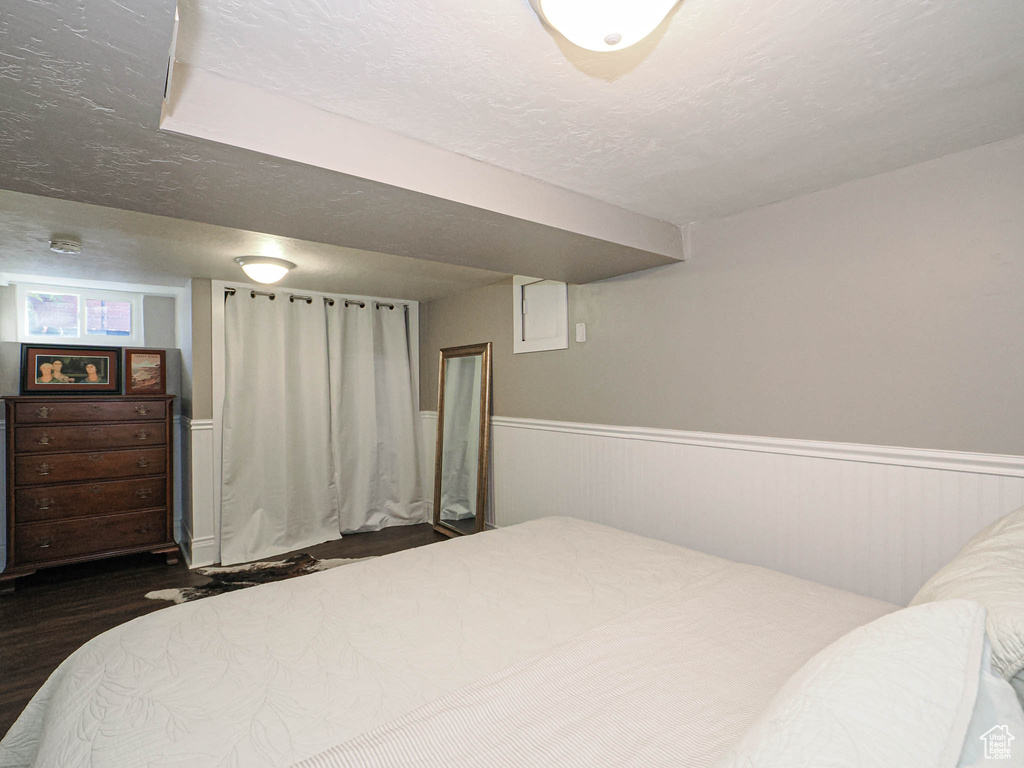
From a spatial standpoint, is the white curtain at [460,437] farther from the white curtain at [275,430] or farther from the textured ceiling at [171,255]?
the white curtain at [275,430]

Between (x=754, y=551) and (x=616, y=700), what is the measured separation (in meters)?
1.58

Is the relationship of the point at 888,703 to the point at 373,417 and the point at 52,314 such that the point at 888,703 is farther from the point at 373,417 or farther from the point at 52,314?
the point at 52,314

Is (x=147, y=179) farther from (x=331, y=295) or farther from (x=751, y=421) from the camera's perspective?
(x=331, y=295)

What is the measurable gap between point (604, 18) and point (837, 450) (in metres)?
1.94

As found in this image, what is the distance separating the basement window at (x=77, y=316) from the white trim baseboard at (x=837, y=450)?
166 inches

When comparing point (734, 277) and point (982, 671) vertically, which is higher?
point (734, 277)

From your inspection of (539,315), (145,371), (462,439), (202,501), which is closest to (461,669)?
(539,315)

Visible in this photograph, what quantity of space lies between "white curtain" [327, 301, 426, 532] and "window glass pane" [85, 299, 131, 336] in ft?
5.83

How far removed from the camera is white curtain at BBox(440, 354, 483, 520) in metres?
4.33

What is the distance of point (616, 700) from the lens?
113cm

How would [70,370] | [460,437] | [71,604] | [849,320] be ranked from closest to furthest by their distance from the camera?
[849,320]
[71,604]
[70,370]
[460,437]

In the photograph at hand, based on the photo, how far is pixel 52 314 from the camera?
414cm

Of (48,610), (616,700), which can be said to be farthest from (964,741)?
(48,610)

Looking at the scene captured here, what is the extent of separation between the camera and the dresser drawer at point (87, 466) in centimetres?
352
